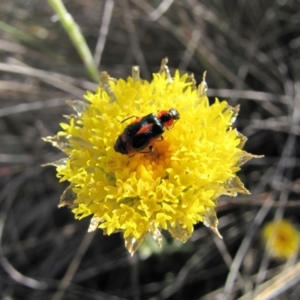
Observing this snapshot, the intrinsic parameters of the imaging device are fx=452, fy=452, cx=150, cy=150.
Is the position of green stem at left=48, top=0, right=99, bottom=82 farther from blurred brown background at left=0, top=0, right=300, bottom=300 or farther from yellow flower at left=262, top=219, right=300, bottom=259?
yellow flower at left=262, top=219, right=300, bottom=259

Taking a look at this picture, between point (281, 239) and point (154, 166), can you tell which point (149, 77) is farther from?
point (154, 166)

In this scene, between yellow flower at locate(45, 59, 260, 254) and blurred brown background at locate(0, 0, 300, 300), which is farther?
blurred brown background at locate(0, 0, 300, 300)

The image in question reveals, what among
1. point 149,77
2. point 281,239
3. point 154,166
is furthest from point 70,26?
point 281,239

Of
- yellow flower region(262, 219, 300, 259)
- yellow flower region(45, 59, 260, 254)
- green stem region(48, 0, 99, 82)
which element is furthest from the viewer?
yellow flower region(262, 219, 300, 259)

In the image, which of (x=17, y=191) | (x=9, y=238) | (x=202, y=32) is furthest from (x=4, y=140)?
(x=202, y=32)

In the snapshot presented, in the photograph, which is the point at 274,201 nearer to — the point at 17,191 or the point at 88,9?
the point at 17,191

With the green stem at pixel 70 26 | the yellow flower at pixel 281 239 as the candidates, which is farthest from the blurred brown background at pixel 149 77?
the green stem at pixel 70 26

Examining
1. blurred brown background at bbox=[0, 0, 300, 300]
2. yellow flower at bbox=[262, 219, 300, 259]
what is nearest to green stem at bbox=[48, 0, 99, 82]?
Answer: blurred brown background at bbox=[0, 0, 300, 300]
